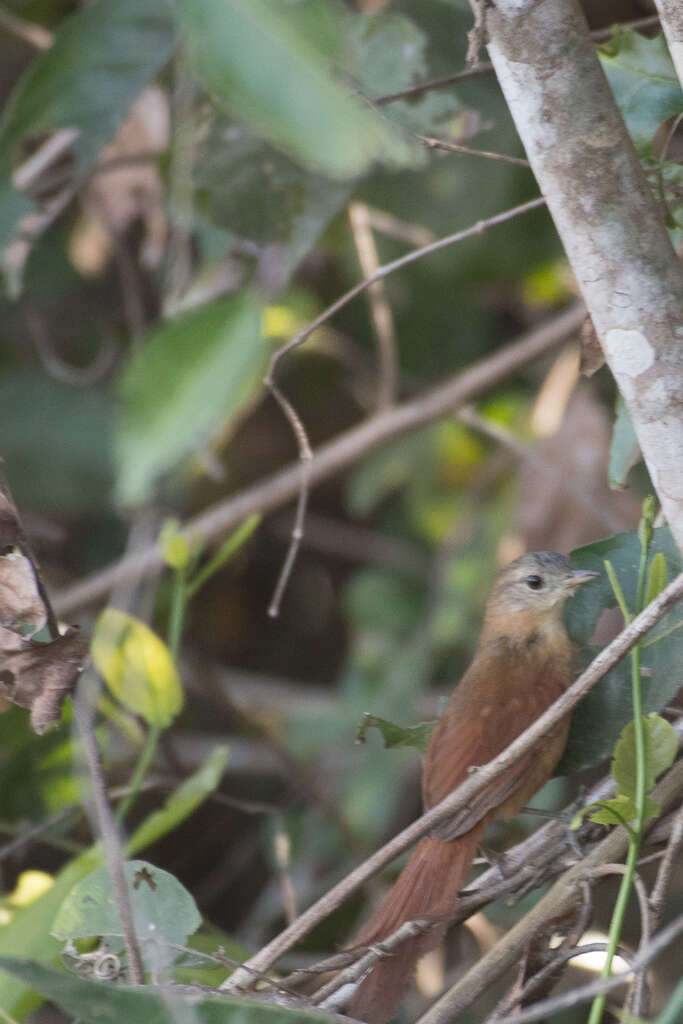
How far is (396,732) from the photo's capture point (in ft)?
5.16

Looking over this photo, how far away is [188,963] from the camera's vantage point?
144cm

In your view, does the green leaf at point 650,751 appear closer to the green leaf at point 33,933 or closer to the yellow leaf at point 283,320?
the green leaf at point 33,933

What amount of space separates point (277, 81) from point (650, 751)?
0.85 metres

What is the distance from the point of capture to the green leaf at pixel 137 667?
6.00 feet

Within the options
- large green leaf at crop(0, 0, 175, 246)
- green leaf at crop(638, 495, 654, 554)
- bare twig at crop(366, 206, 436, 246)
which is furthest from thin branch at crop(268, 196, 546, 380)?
bare twig at crop(366, 206, 436, 246)

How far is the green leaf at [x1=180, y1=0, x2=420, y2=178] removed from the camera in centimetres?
66

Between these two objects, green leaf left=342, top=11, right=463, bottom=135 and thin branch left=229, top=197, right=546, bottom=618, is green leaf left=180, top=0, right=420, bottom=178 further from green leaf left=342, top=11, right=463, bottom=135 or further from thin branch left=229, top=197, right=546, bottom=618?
green leaf left=342, top=11, right=463, bottom=135

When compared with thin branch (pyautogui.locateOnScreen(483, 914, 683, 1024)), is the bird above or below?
below

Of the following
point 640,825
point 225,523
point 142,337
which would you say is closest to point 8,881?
point 225,523

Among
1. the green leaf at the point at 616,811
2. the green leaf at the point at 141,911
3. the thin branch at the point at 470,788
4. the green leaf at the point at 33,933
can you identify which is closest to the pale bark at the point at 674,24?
the thin branch at the point at 470,788

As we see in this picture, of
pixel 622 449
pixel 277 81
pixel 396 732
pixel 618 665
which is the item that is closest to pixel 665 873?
pixel 618 665

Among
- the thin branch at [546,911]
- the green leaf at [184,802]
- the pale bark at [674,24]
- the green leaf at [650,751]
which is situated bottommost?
the green leaf at [184,802]

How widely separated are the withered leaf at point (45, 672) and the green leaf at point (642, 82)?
3.29 ft

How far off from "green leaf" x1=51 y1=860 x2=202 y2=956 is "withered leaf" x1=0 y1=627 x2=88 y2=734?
0.26 m
